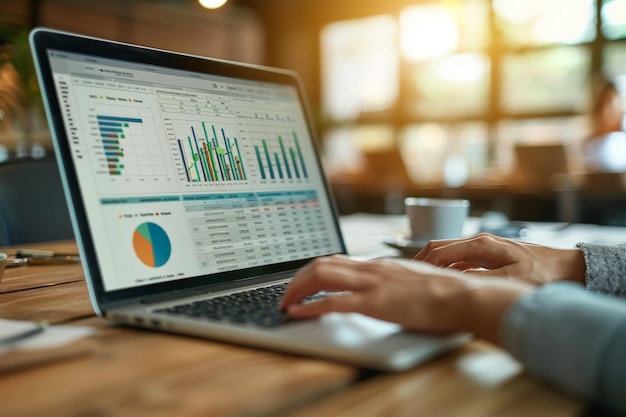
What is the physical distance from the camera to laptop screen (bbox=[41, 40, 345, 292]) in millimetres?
646

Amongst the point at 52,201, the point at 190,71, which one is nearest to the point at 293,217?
the point at 190,71

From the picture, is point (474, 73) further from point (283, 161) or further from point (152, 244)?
point (152, 244)

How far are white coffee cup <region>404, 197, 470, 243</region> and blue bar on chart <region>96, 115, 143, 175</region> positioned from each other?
0.61 meters

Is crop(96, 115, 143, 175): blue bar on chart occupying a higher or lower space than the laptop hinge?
higher

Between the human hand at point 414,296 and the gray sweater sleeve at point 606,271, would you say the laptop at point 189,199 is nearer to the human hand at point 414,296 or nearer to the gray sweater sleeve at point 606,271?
the human hand at point 414,296

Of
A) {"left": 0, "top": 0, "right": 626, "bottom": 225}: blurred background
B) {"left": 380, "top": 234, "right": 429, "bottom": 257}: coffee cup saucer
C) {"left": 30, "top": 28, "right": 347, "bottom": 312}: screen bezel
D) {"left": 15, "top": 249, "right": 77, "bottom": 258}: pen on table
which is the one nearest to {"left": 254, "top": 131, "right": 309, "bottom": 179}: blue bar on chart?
{"left": 30, "top": 28, "right": 347, "bottom": 312}: screen bezel

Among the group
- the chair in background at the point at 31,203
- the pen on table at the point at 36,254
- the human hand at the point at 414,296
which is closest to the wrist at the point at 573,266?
the human hand at the point at 414,296

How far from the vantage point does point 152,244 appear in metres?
0.67

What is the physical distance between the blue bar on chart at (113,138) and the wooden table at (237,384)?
20 cm

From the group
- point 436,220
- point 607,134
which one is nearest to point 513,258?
point 436,220

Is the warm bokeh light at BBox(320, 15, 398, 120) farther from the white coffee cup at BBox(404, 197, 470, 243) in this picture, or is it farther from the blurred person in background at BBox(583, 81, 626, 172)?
the white coffee cup at BBox(404, 197, 470, 243)

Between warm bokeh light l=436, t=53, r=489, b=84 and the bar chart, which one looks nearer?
the bar chart

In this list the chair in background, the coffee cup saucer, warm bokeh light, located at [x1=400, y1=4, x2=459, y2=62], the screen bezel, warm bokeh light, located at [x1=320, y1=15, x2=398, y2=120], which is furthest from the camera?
warm bokeh light, located at [x1=320, y1=15, x2=398, y2=120]

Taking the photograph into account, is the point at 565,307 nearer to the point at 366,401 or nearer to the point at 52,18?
the point at 366,401
